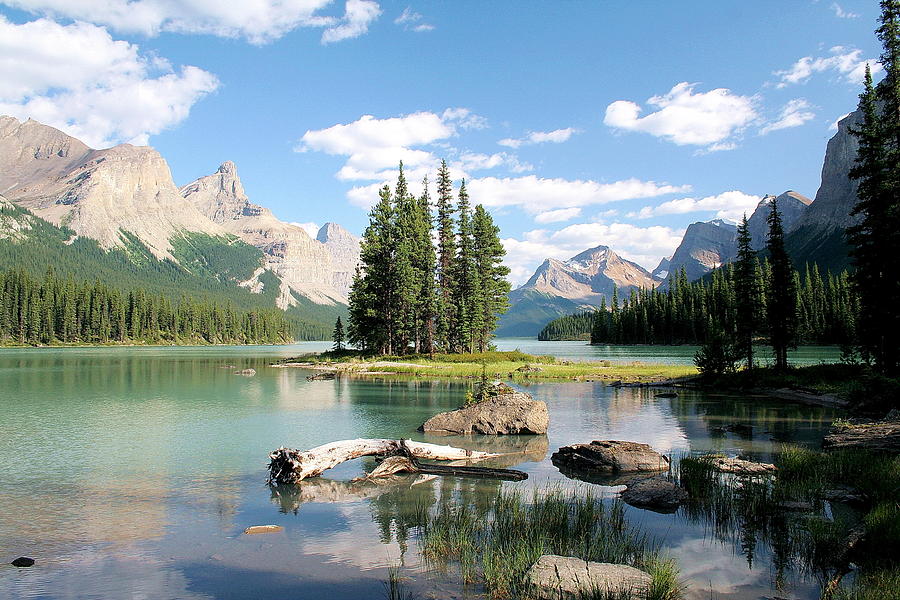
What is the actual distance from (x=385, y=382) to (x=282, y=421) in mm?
22554

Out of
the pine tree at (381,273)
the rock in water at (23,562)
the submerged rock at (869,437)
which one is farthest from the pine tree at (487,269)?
the rock in water at (23,562)

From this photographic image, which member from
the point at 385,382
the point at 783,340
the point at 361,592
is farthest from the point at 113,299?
the point at 361,592

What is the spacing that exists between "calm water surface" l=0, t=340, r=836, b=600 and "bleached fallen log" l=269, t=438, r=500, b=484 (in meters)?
0.53

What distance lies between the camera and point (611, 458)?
740 inches

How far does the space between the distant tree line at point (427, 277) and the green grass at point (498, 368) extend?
589cm

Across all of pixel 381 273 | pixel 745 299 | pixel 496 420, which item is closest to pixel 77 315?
pixel 381 273

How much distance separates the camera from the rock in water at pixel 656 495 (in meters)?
14.5

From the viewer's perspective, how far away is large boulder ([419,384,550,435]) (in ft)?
84.9

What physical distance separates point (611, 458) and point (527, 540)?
8336 mm

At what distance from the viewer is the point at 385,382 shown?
51344 mm

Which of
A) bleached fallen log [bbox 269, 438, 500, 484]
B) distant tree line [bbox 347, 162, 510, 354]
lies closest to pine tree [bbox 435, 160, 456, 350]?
distant tree line [bbox 347, 162, 510, 354]

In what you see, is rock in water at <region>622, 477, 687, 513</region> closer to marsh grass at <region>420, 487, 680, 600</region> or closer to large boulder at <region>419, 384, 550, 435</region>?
marsh grass at <region>420, 487, 680, 600</region>

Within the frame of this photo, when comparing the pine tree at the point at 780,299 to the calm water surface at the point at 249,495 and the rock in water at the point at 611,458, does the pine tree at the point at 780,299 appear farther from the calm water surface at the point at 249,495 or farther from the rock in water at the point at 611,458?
the rock in water at the point at 611,458

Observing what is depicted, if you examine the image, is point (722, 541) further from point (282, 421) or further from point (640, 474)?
point (282, 421)
